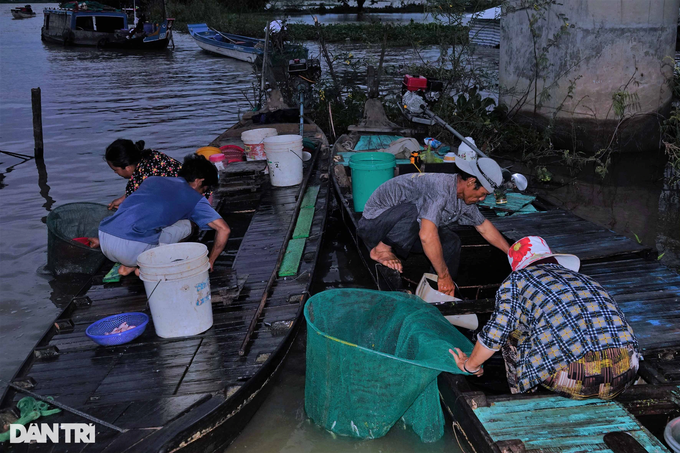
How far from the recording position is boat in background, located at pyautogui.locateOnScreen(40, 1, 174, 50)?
107 feet

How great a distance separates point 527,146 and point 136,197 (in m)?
8.40

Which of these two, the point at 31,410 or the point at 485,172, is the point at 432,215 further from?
the point at 31,410

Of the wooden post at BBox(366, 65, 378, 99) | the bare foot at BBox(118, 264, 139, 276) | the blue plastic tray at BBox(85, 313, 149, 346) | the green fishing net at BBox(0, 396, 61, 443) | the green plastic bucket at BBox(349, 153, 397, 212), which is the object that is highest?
the wooden post at BBox(366, 65, 378, 99)

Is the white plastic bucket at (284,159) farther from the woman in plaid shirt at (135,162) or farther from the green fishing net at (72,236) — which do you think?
the green fishing net at (72,236)

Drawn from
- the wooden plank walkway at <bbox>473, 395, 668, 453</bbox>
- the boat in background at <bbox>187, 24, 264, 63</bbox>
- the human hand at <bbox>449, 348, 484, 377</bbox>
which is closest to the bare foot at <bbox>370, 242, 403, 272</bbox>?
the human hand at <bbox>449, 348, 484, 377</bbox>

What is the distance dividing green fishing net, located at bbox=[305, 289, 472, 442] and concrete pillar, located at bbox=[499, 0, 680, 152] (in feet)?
24.8

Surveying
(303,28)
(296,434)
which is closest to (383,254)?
(296,434)

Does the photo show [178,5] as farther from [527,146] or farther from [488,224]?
[488,224]

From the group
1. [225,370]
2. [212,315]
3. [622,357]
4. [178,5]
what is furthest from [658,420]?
[178,5]

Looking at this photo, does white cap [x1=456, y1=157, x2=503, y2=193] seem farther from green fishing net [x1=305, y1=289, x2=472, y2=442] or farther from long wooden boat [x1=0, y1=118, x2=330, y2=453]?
long wooden boat [x1=0, y1=118, x2=330, y2=453]

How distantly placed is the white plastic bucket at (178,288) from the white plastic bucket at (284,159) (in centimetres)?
338

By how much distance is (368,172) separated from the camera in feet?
20.0

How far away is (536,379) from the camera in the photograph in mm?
3143

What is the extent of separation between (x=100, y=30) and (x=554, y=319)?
38.8 metres
